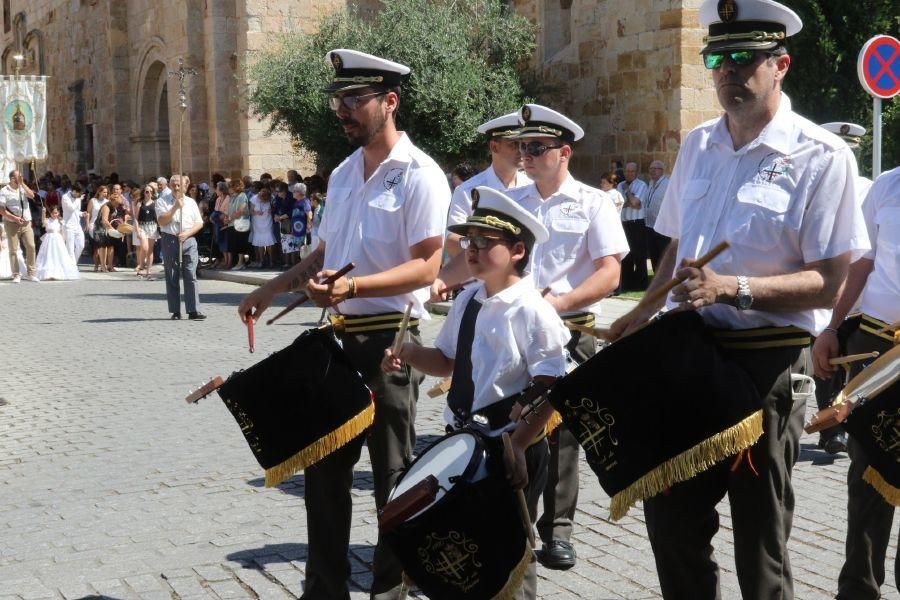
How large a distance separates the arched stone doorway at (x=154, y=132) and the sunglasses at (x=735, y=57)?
3391cm

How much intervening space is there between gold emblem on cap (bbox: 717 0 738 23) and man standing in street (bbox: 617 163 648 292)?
45.8ft

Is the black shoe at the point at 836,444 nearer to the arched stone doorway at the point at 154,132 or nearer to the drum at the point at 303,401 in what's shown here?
the drum at the point at 303,401

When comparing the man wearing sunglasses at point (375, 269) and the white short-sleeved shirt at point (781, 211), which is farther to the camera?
the man wearing sunglasses at point (375, 269)

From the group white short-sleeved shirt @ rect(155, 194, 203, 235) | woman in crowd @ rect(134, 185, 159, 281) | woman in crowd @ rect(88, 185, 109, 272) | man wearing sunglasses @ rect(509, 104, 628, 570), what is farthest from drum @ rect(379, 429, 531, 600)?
woman in crowd @ rect(88, 185, 109, 272)

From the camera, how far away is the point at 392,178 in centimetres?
450

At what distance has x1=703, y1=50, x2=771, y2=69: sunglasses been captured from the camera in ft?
11.2

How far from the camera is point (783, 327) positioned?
11.4ft

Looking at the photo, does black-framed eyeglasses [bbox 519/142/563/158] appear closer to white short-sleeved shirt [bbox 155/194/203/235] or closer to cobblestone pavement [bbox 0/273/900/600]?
cobblestone pavement [bbox 0/273/900/600]

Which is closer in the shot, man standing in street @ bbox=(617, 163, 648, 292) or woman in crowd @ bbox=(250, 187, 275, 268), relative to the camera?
man standing in street @ bbox=(617, 163, 648, 292)

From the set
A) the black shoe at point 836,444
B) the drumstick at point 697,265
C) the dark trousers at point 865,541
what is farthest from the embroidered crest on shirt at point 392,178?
the black shoe at point 836,444

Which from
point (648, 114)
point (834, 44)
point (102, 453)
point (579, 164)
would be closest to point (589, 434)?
point (102, 453)

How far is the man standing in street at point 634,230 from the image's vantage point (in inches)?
696

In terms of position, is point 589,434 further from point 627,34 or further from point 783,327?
point 627,34

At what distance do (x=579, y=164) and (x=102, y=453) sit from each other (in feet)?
54.0
